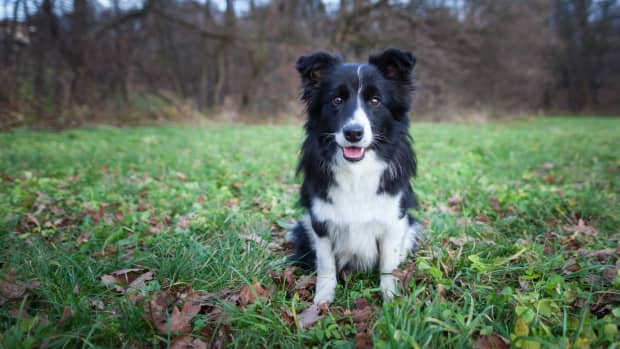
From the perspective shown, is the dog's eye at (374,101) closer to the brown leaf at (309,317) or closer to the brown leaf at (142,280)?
the brown leaf at (309,317)

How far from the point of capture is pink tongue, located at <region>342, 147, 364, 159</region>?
2.29 metres

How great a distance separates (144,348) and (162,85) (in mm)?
18157

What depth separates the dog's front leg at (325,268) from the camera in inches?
89.4

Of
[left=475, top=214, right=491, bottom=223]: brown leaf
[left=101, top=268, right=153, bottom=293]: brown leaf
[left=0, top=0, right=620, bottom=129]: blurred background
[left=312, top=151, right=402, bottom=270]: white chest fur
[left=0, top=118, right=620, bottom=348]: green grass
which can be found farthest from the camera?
[left=0, top=0, right=620, bottom=129]: blurred background

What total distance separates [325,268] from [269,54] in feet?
58.5

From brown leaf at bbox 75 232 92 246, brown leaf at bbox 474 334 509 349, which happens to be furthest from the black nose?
brown leaf at bbox 75 232 92 246

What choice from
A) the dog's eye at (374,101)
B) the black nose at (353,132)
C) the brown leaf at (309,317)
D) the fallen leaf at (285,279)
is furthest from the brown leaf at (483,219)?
the brown leaf at (309,317)

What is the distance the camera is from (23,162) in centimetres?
554

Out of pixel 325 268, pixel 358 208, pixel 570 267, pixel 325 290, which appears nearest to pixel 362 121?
pixel 358 208

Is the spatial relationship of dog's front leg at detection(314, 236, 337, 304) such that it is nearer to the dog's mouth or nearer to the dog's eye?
the dog's mouth

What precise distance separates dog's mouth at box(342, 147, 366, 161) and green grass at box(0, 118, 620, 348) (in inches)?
31.6

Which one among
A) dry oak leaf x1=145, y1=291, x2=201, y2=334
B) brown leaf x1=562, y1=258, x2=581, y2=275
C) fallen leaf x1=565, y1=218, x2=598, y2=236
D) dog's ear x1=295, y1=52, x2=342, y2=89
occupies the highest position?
dog's ear x1=295, y1=52, x2=342, y2=89

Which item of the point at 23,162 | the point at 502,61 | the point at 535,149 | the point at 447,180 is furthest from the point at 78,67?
the point at 502,61

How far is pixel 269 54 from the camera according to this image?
Result: 18.6 m
